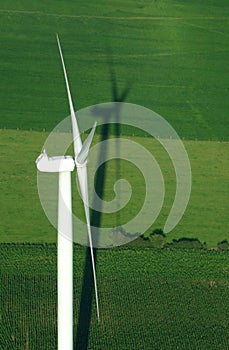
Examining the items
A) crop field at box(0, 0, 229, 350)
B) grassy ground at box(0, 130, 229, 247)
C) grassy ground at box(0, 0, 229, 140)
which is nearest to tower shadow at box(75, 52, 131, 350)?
crop field at box(0, 0, 229, 350)

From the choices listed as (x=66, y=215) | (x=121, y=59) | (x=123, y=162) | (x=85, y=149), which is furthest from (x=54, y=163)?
(x=121, y=59)

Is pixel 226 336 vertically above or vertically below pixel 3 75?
below

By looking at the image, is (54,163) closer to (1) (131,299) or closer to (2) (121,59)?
(1) (131,299)

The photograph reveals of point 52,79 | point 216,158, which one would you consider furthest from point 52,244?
point 52,79

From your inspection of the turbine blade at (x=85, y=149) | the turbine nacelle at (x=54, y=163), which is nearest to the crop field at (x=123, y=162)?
the turbine nacelle at (x=54, y=163)

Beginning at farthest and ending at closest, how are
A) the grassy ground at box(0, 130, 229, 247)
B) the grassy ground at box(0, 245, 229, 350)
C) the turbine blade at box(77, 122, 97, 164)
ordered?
the grassy ground at box(0, 130, 229, 247) → the grassy ground at box(0, 245, 229, 350) → the turbine blade at box(77, 122, 97, 164)

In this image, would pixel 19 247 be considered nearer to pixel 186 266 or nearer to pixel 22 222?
pixel 22 222

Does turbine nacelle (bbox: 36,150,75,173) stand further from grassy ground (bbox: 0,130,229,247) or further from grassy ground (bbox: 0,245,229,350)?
grassy ground (bbox: 0,130,229,247)
